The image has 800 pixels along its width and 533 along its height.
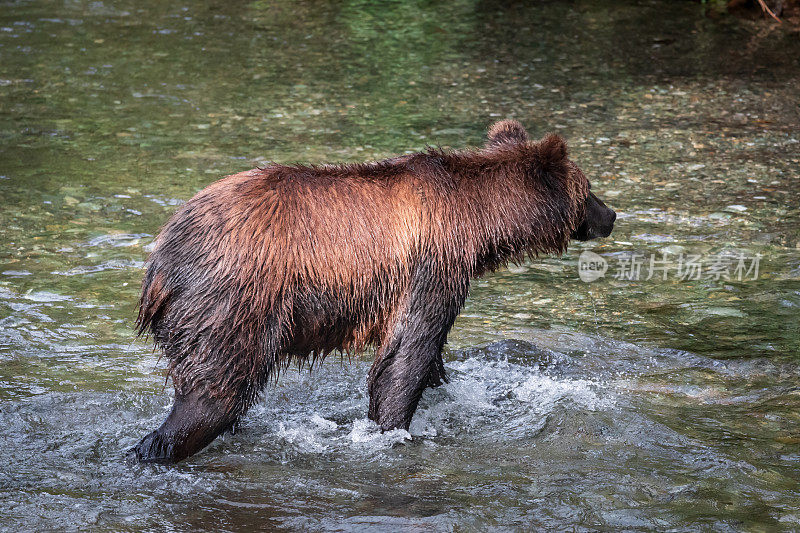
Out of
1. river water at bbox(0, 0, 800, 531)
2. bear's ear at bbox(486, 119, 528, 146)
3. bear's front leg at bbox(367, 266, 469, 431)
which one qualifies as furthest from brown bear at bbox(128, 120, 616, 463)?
river water at bbox(0, 0, 800, 531)

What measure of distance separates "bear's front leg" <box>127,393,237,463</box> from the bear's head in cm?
234

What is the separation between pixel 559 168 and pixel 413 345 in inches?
55.9

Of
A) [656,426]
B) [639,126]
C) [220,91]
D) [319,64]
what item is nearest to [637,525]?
[656,426]

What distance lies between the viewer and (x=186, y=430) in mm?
4891

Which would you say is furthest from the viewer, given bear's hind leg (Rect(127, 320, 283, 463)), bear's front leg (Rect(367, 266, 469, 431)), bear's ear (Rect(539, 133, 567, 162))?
bear's ear (Rect(539, 133, 567, 162))

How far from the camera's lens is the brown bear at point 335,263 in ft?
15.7

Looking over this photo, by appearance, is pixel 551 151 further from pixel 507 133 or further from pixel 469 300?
pixel 469 300

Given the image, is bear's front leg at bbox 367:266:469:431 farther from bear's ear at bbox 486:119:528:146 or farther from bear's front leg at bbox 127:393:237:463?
bear's ear at bbox 486:119:528:146

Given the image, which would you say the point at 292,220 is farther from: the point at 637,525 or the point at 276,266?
the point at 637,525

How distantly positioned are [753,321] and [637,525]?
10.1ft

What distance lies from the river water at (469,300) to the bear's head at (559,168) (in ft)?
3.50

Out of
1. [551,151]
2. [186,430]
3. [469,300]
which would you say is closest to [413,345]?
[186,430]

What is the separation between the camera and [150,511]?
4.59 m

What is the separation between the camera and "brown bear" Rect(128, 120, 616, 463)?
480 centimetres
